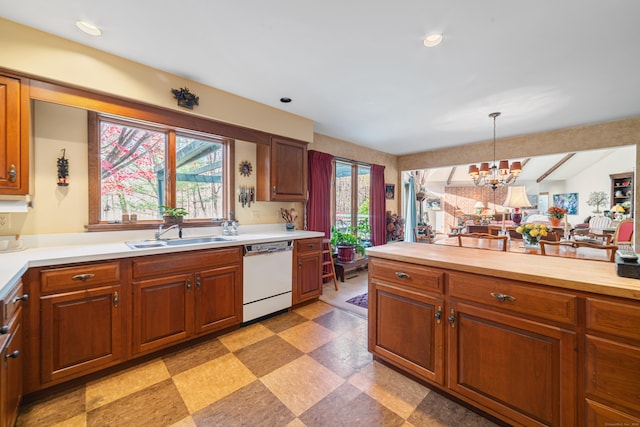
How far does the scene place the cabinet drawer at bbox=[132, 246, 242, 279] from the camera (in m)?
1.98

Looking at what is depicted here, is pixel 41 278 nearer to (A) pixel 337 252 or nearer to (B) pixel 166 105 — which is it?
(B) pixel 166 105

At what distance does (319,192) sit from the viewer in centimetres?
407

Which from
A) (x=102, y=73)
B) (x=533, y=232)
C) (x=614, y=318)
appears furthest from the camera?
(x=533, y=232)

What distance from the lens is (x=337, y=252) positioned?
442cm

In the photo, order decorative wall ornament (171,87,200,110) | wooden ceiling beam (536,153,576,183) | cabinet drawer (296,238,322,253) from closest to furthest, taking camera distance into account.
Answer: decorative wall ornament (171,87,200,110)
cabinet drawer (296,238,322,253)
wooden ceiling beam (536,153,576,183)

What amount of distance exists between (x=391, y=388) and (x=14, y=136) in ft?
10.4

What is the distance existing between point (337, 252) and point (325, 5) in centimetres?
347

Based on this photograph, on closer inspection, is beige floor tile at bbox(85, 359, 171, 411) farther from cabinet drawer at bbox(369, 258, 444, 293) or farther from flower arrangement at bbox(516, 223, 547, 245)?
flower arrangement at bbox(516, 223, 547, 245)

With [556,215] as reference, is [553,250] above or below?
below

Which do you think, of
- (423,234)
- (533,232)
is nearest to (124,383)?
(533,232)

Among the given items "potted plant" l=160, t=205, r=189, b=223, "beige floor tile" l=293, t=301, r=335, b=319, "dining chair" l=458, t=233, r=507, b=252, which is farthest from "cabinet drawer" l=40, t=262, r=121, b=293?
"dining chair" l=458, t=233, r=507, b=252

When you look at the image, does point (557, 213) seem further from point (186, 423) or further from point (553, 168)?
point (553, 168)

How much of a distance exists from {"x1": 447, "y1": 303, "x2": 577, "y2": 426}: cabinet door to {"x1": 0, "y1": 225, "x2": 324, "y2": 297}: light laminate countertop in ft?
6.44

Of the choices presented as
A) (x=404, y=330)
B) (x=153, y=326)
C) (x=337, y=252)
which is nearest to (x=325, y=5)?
(x=404, y=330)
